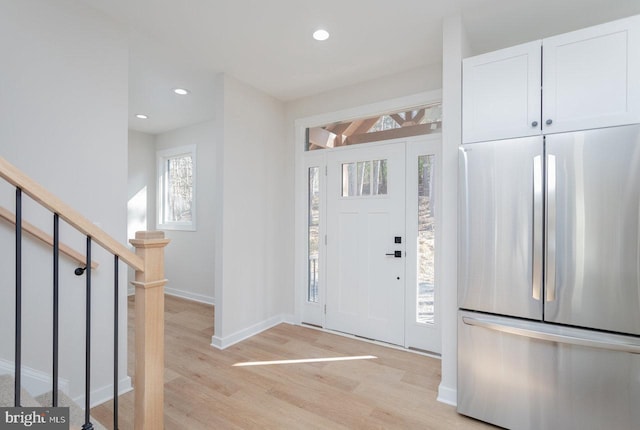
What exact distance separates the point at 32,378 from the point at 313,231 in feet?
8.59

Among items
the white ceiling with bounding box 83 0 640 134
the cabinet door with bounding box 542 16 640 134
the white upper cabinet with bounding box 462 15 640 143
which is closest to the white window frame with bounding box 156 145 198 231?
the white ceiling with bounding box 83 0 640 134

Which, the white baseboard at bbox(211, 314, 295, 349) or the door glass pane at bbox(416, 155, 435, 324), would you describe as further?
the white baseboard at bbox(211, 314, 295, 349)

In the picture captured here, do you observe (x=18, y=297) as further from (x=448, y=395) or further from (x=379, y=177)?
(x=379, y=177)

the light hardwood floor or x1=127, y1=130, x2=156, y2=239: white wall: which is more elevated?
x1=127, y1=130, x2=156, y2=239: white wall

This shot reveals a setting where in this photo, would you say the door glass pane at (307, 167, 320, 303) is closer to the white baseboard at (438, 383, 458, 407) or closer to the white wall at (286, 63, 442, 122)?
the white wall at (286, 63, 442, 122)

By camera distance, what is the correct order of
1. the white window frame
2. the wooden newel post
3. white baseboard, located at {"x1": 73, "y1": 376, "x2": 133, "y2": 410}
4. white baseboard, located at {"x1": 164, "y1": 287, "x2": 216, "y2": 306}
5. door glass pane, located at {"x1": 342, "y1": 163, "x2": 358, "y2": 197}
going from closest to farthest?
the wooden newel post < white baseboard, located at {"x1": 73, "y1": 376, "x2": 133, "y2": 410} < door glass pane, located at {"x1": 342, "y1": 163, "x2": 358, "y2": 197} < white baseboard, located at {"x1": 164, "y1": 287, "x2": 216, "y2": 306} < the white window frame

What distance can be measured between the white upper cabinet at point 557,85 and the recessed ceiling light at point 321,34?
1.08m

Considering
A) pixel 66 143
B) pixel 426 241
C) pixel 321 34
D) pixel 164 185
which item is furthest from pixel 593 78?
pixel 164 185

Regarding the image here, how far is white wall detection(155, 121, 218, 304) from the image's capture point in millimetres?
4754

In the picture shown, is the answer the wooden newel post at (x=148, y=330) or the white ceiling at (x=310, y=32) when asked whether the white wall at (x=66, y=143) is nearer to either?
the white ceiling at (x=310, y=32)

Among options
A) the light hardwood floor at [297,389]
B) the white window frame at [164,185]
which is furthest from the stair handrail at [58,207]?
the white window frame at [164,185]

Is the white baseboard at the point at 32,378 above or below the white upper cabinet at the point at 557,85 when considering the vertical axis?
below

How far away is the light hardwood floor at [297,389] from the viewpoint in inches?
80.2

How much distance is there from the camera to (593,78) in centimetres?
181
